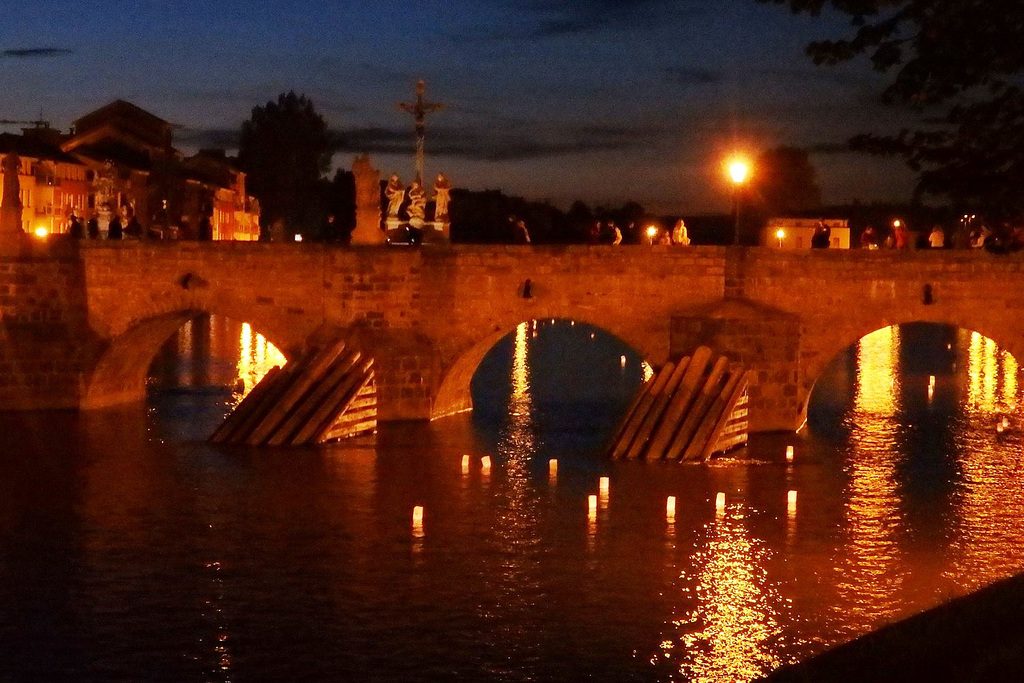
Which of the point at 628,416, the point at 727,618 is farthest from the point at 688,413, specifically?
the point at 727,618

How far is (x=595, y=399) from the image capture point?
38.3 m

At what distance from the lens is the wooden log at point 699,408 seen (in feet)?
87.7

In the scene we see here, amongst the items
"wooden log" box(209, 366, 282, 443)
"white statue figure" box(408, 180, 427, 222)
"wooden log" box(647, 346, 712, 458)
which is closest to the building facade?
"white statue figure" box(408, 180, 427, 222)

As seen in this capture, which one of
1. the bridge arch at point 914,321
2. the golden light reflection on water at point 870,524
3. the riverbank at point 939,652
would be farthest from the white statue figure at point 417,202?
the riverbank at point 939,652

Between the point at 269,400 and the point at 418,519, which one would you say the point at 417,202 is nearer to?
the point at 269,400

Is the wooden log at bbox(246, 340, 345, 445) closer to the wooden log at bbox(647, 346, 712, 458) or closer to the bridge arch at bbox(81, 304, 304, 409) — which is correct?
the bridge arch at bbox(81, 304, 304, 409)

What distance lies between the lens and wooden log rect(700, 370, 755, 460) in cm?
2681

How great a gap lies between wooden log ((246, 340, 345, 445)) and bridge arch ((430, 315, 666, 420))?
2.59 m

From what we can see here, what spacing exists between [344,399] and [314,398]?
0.56 metres

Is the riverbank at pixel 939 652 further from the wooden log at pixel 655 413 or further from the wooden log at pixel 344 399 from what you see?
the wooden log at pixel 344 399

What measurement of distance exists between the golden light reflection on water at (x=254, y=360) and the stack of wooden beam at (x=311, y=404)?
8.33 meters

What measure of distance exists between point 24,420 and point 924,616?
2191 centimetres

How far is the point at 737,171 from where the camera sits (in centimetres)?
2723

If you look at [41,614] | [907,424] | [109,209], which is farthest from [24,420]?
[907,424]
